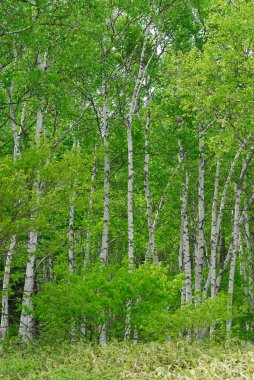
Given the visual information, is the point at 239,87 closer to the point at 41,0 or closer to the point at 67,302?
the point at 41,0

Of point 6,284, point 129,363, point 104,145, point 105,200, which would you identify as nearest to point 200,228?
point 105,200

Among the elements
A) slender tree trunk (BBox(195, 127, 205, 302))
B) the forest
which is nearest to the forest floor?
the forest

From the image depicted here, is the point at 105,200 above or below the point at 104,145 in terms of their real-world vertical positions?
below

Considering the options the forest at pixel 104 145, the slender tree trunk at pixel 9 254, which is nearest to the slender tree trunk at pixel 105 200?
the forest at pixel 104 145

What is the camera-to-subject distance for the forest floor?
8.13 meters

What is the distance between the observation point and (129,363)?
9211mm

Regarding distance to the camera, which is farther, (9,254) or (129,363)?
(9,254)

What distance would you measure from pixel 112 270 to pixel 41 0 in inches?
244

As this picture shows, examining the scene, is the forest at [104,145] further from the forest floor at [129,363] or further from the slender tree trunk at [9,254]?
the forest floor at [129,363]

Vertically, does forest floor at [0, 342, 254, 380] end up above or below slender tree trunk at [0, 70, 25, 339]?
below

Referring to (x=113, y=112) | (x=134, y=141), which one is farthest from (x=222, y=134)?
(x=113, y=112)

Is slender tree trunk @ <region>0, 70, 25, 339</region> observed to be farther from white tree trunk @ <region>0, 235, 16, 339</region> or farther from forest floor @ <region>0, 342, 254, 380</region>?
forest floor @ <region>0, 342, 254, 380</region>

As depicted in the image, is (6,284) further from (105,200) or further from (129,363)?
(129,363)

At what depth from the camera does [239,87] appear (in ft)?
45.1
